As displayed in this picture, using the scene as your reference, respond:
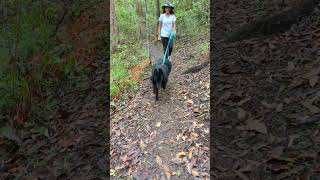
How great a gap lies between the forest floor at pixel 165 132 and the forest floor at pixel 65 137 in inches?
12.6

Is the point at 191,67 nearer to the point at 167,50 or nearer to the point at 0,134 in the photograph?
the point at 167,50

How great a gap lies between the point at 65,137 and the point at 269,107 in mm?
2955

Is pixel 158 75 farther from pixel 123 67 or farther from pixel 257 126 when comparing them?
pixel 123 67

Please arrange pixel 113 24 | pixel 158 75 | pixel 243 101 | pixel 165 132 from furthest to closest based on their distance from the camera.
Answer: pixel 113 24, pixel 158 75, pixel 165 132, pixel 243 101

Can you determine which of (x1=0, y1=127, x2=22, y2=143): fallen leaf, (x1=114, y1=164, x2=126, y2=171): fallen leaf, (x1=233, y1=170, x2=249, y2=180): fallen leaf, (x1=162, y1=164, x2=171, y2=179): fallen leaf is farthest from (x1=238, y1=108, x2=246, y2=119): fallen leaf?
(x1=0, y1=127, x2=22, y2=143): fallen leaf

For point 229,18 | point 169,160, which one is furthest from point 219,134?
point 229,18

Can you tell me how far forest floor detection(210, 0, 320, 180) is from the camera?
3.83m

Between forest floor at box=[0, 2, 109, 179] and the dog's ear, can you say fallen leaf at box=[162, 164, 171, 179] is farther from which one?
the dog's ear

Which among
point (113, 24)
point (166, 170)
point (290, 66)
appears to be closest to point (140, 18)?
point (113, 24)

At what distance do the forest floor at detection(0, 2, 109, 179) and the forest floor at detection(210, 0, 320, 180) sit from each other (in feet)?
5.67

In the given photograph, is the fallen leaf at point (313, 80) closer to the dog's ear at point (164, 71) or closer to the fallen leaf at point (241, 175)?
the fallen leaf at point (241, 175)

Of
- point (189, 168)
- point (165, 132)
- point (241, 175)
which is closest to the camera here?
point (241, 175)

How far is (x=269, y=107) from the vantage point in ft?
15.0

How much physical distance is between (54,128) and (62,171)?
43.1 inches
